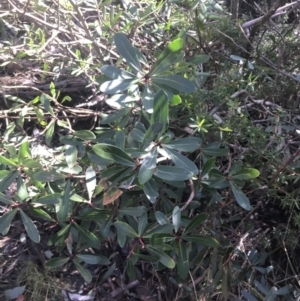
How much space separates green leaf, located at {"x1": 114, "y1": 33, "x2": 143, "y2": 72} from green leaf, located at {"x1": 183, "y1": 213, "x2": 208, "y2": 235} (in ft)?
1.54

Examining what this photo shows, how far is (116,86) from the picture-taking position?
1272 mm

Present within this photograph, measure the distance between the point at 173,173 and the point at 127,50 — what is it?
0.37 m

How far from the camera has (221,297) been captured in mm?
1523

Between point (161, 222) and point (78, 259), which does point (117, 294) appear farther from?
point (161, 222)

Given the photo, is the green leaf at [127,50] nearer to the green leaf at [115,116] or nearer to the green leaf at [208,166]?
the green leaf at [115,116]

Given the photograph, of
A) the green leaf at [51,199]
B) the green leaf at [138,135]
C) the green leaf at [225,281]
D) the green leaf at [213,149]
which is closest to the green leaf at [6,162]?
the green leaf at [51,199]

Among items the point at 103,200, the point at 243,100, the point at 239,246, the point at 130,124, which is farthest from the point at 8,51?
the point at 239,246

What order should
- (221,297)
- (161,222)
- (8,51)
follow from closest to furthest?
(161,222)
(221,297)
(8,51)

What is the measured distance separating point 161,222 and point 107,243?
1.45 feet

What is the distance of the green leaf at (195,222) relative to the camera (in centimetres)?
138

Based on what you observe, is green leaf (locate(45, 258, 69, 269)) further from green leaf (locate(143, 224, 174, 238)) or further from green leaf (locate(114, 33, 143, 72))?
green leaf (locate(114, 33, 143, 72))

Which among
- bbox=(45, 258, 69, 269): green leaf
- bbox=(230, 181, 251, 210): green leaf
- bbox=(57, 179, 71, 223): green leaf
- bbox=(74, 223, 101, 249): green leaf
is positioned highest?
bbox=(230, 181, 251, 210): green leaf

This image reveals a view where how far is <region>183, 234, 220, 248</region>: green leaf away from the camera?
139cm

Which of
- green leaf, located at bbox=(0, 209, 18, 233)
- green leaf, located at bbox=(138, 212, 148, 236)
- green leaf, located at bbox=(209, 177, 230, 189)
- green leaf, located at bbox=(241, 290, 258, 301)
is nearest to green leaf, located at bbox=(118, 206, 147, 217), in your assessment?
green leaf, located at bbox=(138, 212, 148, 236)
